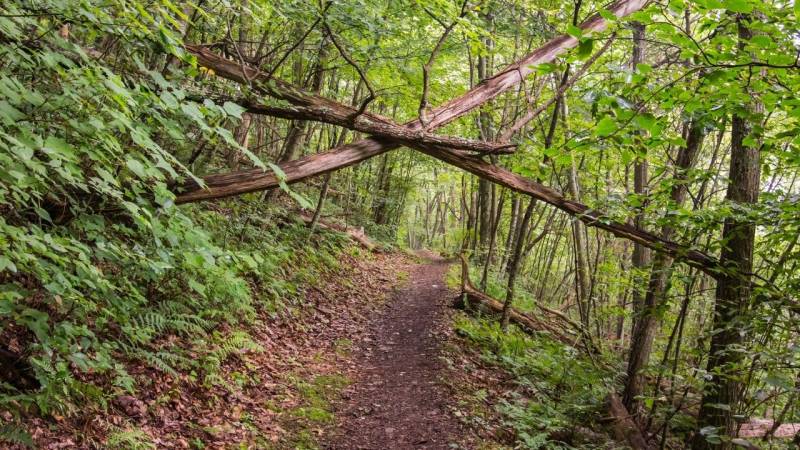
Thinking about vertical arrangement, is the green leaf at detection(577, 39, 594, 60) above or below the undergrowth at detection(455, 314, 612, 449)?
above

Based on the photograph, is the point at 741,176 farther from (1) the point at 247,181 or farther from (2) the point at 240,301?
(2) the point at 240,301

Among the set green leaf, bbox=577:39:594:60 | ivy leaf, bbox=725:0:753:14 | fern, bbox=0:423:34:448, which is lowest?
fern, bbox=0:423:34:448

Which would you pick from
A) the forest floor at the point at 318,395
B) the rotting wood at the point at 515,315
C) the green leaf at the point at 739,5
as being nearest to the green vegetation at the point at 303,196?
the green leaf at the point at 739,5

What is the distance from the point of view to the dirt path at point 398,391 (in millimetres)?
6152

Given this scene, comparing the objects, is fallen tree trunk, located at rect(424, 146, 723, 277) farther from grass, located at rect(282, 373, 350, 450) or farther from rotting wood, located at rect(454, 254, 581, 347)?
rotting wood, located at rect(454, 254, 581, 347)

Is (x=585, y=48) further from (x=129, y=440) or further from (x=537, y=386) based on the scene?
(x=537, y=386)

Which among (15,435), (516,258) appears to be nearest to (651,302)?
(516,258)

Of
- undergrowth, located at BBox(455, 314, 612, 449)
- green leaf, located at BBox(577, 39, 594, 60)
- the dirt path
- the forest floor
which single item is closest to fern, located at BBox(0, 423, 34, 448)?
the forest floor

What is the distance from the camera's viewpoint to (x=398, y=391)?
295 inches

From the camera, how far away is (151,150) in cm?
363

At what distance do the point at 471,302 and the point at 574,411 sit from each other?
4.84 meters

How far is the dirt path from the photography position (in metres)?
6.15

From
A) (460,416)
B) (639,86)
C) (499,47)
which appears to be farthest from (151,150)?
(499,47)

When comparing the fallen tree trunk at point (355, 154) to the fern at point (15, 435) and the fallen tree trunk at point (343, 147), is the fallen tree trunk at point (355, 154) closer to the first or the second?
the fallen tree trunk at point (343, 147)
